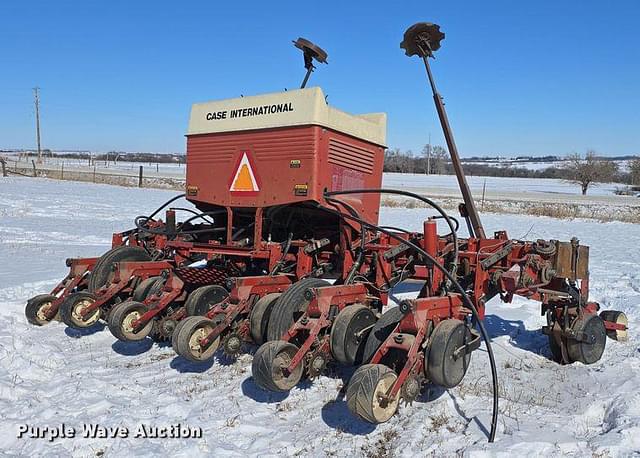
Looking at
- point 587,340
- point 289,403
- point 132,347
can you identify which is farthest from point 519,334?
point 132,347

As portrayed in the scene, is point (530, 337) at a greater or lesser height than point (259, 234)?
lesser

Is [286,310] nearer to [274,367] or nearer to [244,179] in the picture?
[274,367]

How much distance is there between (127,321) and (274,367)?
185 cm

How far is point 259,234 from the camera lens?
5945 mm

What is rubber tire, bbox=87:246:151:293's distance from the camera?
636 centimetres

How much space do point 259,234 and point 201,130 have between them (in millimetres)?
1468

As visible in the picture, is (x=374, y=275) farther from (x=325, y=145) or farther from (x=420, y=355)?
(x=420, y=355)

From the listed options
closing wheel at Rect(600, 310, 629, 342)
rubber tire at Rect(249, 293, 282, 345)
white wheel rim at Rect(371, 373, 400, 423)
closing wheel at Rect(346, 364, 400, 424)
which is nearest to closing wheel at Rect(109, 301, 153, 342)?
rubber tire at Rect(249, 293, 282, 345)

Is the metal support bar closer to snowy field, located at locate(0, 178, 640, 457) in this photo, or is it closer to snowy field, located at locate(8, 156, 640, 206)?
snowy field, located at locate(0, 178, 640, 457)

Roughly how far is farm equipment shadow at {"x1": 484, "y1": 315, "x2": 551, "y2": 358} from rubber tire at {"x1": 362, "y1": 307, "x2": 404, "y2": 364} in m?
2.30

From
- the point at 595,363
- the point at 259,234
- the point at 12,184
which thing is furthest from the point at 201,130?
the point at 12,184

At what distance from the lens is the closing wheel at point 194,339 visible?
4516 millimetres

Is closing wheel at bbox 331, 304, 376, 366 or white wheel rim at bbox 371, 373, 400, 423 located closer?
white wheel rim at bbox 371, 373, 400, 423

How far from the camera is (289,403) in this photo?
456 cm
